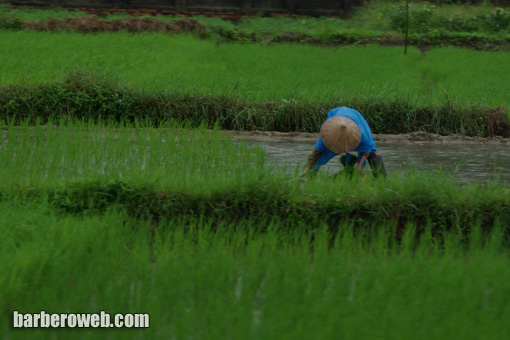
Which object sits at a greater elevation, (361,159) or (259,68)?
(259,68)

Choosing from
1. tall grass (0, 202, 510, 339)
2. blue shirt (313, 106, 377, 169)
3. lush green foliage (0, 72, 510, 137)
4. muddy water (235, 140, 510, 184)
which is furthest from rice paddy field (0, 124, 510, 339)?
lush green foliage (0, 72, 510, 137)

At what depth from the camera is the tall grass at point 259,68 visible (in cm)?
816

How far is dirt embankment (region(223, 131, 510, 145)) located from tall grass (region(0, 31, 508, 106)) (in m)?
0.49

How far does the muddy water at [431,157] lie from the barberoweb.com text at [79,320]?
3.37 meters

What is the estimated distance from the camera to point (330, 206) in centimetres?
416

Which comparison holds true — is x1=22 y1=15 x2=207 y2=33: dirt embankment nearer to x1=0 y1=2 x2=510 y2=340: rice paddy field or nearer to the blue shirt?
x1=0 y1=2 x2=510 y2=340: rice paddy field

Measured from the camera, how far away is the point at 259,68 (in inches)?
386

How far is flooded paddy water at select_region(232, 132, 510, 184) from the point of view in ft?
20.1

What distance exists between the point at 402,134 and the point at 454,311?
5302 millimetres

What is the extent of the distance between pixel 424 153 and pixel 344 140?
293 cm

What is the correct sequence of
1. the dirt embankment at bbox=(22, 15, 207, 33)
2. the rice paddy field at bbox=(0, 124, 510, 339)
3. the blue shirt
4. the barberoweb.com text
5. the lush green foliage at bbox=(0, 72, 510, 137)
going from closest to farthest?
the barberoweb.com text, the rice paddy field at bbox=(0, 124, 510, 339), the blue shirt, the lush green foliage at bbox=(0, 72, 510, 137), the dirt embankment at bbox=(22, 15, 207, 33)

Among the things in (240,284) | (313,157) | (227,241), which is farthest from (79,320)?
(313,157)

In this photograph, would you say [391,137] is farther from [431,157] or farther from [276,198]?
[276,198]

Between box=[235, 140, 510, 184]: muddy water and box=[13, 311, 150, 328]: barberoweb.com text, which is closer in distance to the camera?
box=[13, 311, 150, 328]: barberoweb.com text
